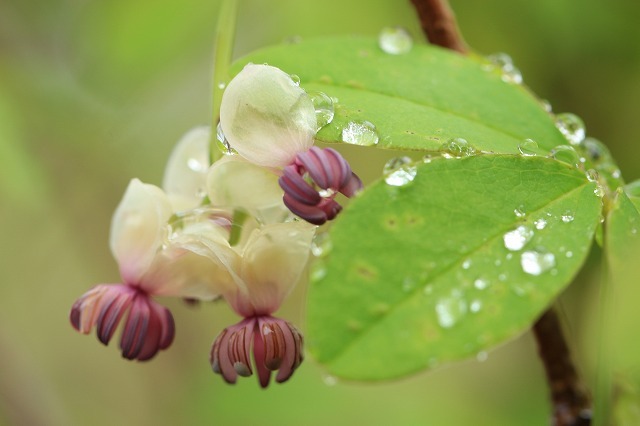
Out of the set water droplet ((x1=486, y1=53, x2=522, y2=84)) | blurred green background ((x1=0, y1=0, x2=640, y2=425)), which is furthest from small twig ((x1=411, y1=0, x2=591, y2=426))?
blurred green background ((x1=0, y1=0, x2=640, y2=425))

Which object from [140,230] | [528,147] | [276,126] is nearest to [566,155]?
[528,147]

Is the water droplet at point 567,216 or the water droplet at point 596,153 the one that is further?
the water droplet at point 596,153

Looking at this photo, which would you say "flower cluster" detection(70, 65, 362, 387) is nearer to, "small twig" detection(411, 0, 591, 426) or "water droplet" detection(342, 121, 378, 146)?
"water droplet" detection(342, 121, 378, 146)

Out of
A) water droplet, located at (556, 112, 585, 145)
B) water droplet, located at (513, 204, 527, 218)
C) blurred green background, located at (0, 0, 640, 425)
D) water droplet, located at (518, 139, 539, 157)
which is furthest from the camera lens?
blurred green background, located at (0, 0, 640, 425)

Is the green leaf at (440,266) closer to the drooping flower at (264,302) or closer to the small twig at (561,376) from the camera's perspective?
the drooping flower at (264,302)

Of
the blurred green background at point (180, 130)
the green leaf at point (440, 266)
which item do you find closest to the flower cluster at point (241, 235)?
the green leaf at point (440, 266)

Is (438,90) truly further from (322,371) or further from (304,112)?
(322,371)
